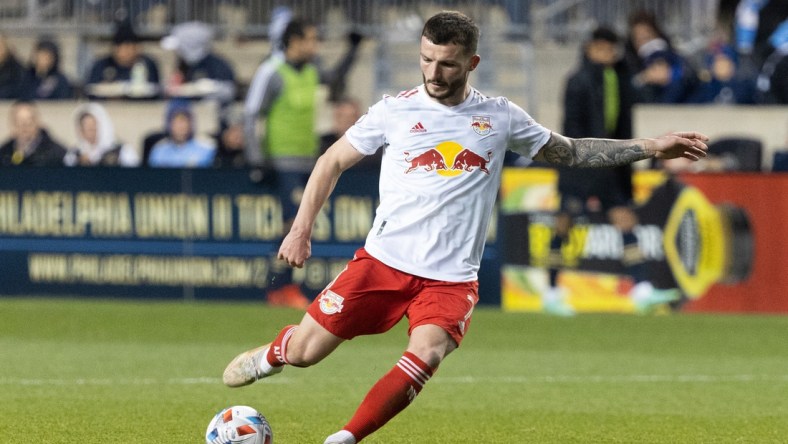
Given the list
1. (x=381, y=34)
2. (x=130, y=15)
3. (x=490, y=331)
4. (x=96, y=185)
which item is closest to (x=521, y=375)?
(x=490, y=331)

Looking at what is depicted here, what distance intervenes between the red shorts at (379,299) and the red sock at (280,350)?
0.24m

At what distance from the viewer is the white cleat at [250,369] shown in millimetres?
7137

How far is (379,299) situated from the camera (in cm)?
680

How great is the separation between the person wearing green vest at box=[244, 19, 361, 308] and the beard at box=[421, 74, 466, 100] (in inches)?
326

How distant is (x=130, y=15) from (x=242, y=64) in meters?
1.76

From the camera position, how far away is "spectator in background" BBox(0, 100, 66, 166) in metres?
17.1

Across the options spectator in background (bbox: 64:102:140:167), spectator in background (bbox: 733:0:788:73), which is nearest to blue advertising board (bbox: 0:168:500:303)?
spectator in background (bbox: 64:102:140:167)

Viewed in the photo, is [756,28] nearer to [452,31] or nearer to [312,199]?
[452,31]

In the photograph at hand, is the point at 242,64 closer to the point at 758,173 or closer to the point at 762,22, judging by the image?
the point at 762,22

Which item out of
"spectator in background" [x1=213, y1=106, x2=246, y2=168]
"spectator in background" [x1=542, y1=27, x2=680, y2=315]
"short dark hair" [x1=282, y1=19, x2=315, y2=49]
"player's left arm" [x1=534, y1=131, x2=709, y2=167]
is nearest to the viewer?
"player's left arm" [x1=534, y1=131, x2=709, y2=167]

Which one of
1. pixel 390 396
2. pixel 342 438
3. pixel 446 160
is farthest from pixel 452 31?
pixel 342 438

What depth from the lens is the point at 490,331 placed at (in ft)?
44.5

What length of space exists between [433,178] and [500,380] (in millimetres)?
3856

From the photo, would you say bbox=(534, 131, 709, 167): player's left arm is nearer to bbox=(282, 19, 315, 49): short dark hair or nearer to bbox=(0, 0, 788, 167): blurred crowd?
bbox=(282, 19, 315, 49): short dark hair
